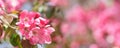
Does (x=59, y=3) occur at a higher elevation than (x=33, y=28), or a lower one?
higher

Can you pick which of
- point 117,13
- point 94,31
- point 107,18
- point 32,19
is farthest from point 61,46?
point 32,19

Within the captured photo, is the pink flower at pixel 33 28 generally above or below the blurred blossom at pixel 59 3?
below

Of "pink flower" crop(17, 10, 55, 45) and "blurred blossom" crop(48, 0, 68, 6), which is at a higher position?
"blurred blossom" crop(48, 0, 68, 6)

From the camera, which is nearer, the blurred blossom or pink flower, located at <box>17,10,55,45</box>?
pink flower, located at <box>17,10,55,45</box>

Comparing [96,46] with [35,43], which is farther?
[96,46]

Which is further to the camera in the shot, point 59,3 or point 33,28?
point 59,3

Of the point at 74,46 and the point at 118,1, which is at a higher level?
the point at 118,1

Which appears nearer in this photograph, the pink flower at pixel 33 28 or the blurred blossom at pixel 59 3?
the pink flower at pixel 33 28

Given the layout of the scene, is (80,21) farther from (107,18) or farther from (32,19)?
(32,19)
